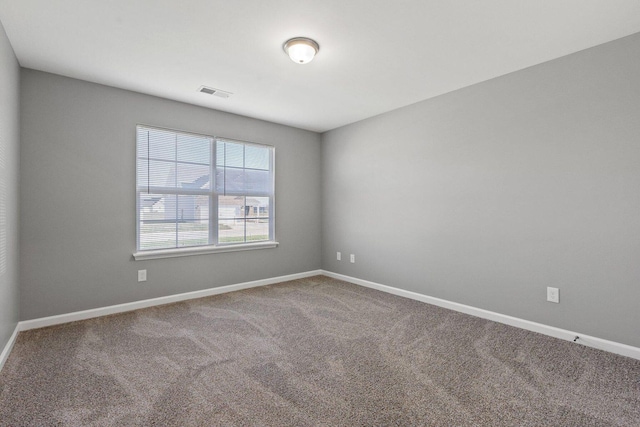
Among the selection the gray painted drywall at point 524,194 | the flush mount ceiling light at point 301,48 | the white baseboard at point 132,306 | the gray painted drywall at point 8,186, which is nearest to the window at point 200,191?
the white baseboard at point 132,306

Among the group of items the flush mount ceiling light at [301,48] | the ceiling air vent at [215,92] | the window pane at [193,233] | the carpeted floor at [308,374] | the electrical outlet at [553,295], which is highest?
the ceiling air vent at [215,92]

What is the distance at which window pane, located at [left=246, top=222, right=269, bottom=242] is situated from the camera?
4.36m

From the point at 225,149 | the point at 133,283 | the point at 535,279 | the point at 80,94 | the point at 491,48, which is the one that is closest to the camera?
the point at 491,48

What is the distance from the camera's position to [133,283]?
337cm

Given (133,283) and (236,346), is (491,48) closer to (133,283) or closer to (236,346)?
(236,346)

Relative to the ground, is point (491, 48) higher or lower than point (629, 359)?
higher

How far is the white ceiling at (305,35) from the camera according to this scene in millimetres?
1999

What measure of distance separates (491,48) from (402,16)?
911 mm

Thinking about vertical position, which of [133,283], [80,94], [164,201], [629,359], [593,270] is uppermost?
[80,94]

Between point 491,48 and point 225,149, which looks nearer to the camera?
point 491,48

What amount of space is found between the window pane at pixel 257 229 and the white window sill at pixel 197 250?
10 centimetres

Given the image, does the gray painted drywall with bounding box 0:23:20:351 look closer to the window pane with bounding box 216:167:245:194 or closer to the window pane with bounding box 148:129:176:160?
the window pane with bounding box 148:129:176:160

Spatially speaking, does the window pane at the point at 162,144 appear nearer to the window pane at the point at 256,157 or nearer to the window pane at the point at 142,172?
the window pane at the point at 142,172

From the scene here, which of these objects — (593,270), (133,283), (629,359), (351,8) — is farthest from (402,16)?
(133,283)
